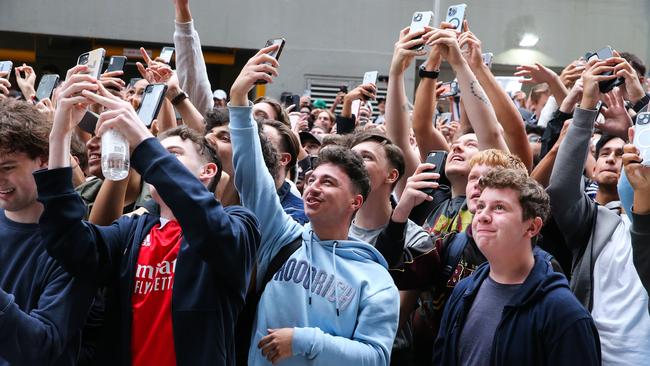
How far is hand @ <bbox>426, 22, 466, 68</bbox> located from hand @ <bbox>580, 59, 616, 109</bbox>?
2.29 ft

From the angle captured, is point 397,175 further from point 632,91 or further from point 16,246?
point 16,246

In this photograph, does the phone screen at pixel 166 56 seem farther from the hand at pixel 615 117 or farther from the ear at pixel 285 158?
the hand at pixel 615 117

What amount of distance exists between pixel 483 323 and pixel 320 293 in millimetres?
606

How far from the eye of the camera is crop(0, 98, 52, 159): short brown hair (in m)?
2.82

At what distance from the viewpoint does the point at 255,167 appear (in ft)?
10.1

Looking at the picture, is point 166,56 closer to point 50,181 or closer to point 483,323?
point 50,181

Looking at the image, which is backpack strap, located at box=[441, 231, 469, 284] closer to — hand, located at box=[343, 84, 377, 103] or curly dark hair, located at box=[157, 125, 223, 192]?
curly dark hair, located at box=[157, 125, 223, 192]

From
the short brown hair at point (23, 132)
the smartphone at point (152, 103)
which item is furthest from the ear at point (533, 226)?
the short brown hair at point (23, 132)

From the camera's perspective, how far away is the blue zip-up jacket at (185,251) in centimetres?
252

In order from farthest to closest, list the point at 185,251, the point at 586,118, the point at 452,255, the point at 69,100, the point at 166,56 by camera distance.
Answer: the point at 166,56 → the point at 586,118 → the point at 452,255 → the point at 185,251 → the point at 69,100

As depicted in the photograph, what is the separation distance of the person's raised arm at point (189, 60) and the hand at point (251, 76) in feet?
5.40

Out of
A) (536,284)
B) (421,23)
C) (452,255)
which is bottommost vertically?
(452,255)

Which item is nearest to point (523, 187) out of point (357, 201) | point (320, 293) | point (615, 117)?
point (357, 201)

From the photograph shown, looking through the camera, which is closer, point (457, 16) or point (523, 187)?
point (523, 187)
